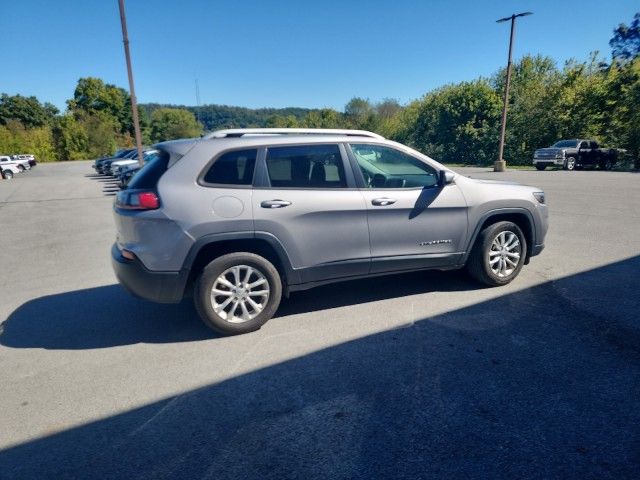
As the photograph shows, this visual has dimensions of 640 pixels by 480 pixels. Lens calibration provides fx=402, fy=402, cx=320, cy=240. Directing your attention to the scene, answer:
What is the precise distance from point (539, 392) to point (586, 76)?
35.8 metres

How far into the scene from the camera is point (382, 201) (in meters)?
4.02

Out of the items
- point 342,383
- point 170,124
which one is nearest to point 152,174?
point 342,383

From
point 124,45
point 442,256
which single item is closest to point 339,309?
point 442,256

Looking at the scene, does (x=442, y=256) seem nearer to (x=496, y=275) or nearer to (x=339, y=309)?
(x=496, y=275)

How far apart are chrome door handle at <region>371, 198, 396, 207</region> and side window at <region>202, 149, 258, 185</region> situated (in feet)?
4.02

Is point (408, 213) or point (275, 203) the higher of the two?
point (275, 203)

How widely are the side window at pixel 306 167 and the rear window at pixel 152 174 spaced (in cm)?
95

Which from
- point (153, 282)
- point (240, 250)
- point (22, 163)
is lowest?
point (153, 282)

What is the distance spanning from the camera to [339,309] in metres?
4.24

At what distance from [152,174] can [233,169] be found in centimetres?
73

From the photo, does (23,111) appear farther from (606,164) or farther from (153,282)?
(153,282)

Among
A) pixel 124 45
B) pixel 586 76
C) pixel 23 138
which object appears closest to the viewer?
pixel 124 45

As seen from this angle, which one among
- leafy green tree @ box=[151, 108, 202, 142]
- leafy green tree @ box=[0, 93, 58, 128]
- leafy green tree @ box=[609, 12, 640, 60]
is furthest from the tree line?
leafy green tree @ box=[151, 108, 202, 142]

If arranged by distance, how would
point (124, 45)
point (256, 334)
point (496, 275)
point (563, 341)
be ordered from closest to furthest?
1. point (563, 341)
2. point (256, 334)
3. point (496, 275)
4. point (124, 45)
